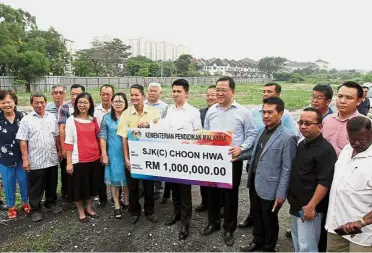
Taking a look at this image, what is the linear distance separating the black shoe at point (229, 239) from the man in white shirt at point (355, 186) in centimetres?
150

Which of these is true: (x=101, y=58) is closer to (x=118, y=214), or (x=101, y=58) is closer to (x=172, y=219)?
(x=118, y=214)

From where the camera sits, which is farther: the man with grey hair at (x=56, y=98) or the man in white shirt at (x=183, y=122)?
the man with grey hair at (x=56, y=98)

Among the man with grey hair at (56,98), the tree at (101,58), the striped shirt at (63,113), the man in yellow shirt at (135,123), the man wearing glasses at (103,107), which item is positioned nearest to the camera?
the man in yellow shirt at (135,123)

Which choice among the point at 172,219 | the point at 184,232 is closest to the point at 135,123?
the point at 172,219

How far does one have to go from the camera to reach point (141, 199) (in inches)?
213

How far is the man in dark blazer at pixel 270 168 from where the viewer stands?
314 cm

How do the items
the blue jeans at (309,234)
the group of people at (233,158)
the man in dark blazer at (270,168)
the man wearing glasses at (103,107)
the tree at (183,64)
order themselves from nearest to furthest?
1. the group of people at (233,158)
2. the blue jeans at (309,234)
3. the man in dark blazer at (270,168)
4. the man wearing glasses at (103,107)
5. the tree at (183,64)

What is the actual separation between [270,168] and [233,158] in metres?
0.54

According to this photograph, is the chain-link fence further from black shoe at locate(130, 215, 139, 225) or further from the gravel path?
black shoe at locate(130, 215, 139, 225)

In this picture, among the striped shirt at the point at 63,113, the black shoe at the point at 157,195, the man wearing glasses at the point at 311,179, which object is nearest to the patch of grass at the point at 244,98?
the black shoe at the point at 157,195

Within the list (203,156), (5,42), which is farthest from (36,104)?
(5,42)

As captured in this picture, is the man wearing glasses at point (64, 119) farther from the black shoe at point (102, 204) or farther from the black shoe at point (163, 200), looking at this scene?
the black shoe at point (163, 200)

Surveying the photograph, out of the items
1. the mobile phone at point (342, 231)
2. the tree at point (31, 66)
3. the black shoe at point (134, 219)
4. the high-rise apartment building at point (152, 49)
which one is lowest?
the black shoe at point (134, 219)

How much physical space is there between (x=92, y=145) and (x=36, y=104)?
3.43 ft
